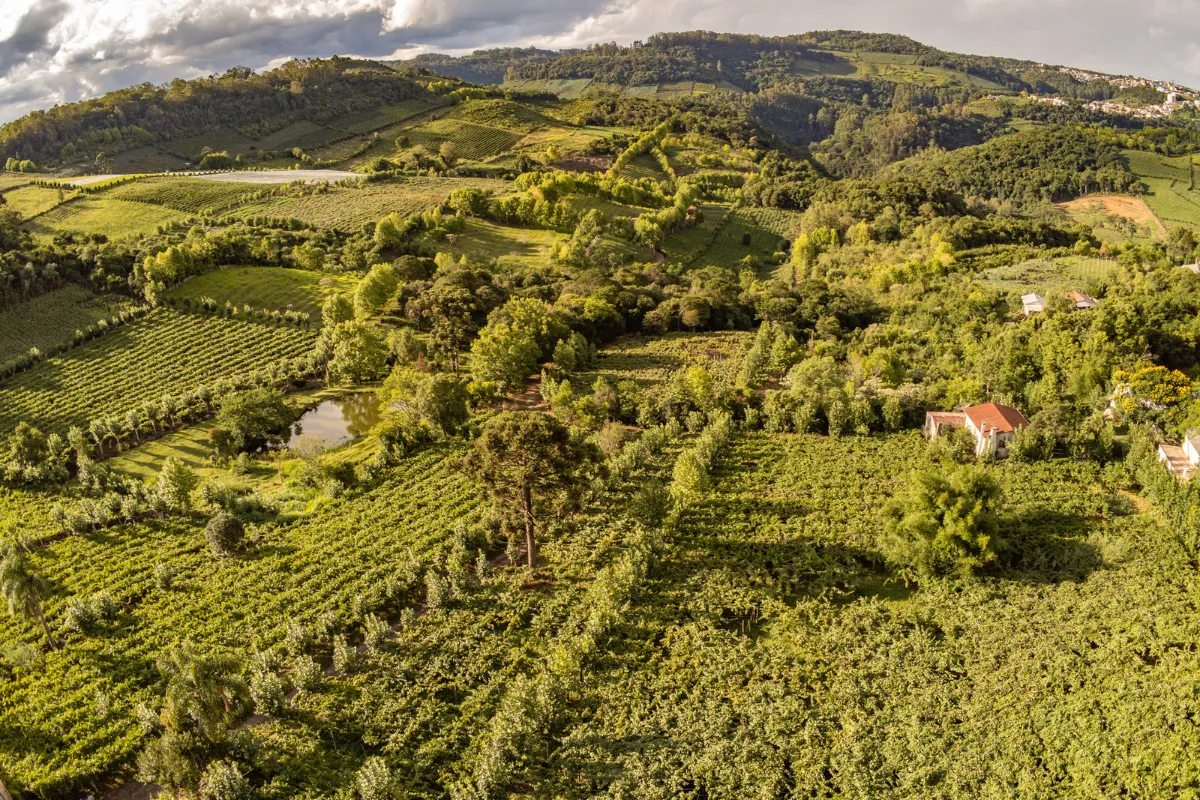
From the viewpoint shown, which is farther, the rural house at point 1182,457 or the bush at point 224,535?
the rural house at point 1182,457

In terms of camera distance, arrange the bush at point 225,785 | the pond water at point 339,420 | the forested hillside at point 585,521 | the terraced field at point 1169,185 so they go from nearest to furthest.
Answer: the bush at point 225,785 < the forested hillside at point 585,521 < the pond water at point 339,420 < the terraced field at point 1169,185

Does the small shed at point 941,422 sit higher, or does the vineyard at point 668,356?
the vineyard at point 668,356

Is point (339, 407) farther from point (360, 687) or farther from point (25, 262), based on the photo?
point (25, 262)

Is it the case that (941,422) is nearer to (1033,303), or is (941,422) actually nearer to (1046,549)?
(1046,549)

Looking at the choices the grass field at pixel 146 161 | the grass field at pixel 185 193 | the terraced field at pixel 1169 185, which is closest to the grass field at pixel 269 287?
the grass field at pixel 185 193

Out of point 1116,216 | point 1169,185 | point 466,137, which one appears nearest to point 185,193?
point 466,137

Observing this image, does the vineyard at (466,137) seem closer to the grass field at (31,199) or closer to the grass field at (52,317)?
the grass field at (31,199)
